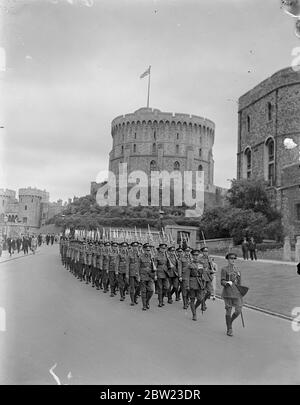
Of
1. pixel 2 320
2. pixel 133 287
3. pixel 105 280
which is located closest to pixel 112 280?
pixel 105 280

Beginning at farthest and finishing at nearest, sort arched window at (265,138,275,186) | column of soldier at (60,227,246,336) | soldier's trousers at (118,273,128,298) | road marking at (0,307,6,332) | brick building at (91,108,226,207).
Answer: brick building at (91,108,226,207), arched window at (265,138,275,186), soldier's trousers at (118,273,128,298), column of soldier at (60,227,246,336), road marking at (0,307,6,332)

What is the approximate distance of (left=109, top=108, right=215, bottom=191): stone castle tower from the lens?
8225 centimetres

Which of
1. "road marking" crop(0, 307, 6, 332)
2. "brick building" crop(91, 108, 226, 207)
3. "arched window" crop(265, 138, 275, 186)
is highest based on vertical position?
"brick building" crop(91, 108, 226, 207)

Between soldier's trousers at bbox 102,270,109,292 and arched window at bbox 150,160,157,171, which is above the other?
arched window at bbox 150,160,157,171

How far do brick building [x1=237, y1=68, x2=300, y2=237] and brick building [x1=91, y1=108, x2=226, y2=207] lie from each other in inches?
1513

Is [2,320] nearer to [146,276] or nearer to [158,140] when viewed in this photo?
[146,276]

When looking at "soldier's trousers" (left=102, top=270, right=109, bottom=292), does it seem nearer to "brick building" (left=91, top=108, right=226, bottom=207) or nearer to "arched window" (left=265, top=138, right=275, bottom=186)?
"arched window" (left=265, top=138, right=275, bottom=186)

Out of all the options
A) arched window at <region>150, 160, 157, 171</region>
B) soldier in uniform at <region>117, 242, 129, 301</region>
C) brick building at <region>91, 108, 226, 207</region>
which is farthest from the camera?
arched window at <region>150, 160, 157, 171</region>

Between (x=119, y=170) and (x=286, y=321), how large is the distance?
75034 millimetres

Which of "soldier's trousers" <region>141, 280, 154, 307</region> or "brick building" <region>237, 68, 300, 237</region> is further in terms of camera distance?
"brick building" <region>237, 68, 300, 237</region>

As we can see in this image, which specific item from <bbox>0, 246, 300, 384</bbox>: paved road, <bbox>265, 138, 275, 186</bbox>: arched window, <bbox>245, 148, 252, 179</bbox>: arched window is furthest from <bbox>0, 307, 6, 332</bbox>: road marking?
<bbox>245, 148, 252, 179</bbox>: arched window

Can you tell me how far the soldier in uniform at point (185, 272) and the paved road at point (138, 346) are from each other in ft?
1.34

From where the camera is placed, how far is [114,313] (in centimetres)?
1011
